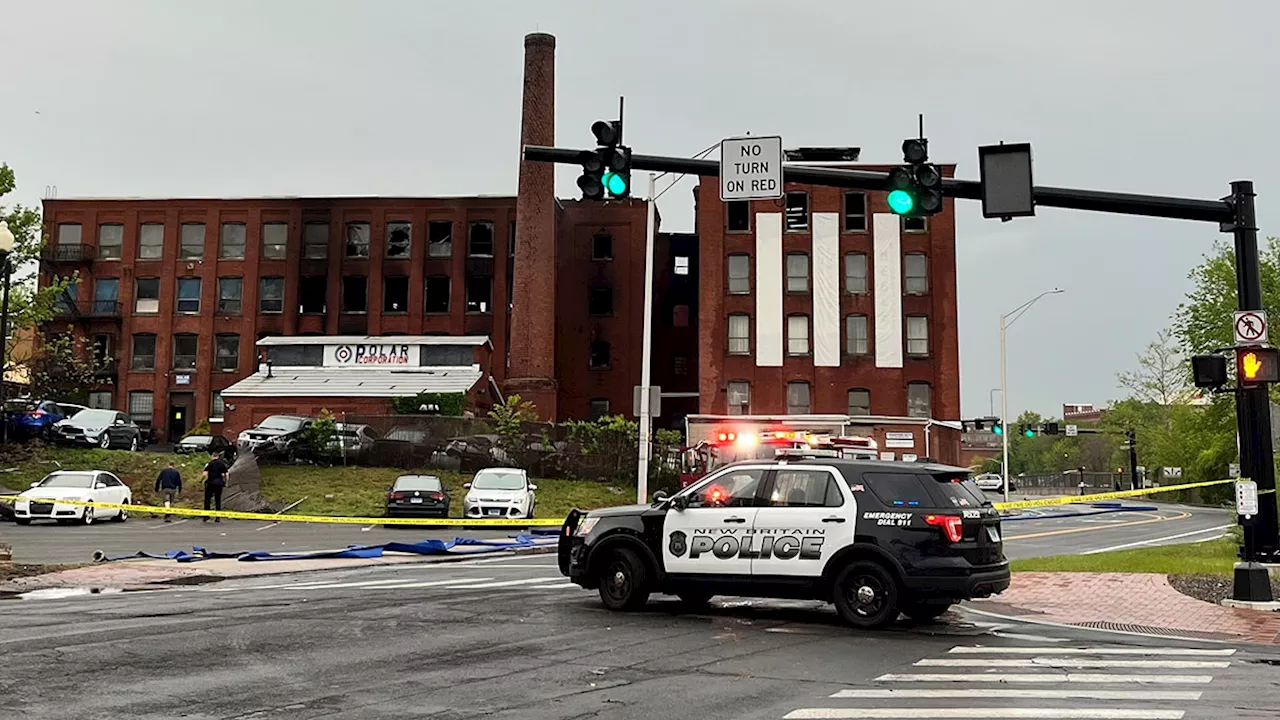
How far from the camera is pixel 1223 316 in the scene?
214 feet

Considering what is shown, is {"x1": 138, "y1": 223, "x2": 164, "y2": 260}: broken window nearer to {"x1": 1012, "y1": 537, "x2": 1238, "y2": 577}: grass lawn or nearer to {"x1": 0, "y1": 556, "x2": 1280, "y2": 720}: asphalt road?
{"x1": 0, "y1": 556, "x2": 1280, "y2": 720}: asphalt road

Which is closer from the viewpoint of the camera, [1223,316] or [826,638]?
[826,638]

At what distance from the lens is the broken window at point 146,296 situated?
7062 cm

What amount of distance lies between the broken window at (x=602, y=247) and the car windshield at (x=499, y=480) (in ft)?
125

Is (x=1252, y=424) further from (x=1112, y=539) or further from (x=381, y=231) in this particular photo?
(x=381, y=231)

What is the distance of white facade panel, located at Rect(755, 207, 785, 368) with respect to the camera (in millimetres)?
64312

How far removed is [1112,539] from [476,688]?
27.2 meters

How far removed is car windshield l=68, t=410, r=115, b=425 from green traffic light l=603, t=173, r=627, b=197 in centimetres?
3207

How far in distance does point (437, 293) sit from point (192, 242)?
15.1m

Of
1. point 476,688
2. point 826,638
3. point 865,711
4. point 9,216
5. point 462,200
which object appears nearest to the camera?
point 865,711

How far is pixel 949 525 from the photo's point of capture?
39.9 feet

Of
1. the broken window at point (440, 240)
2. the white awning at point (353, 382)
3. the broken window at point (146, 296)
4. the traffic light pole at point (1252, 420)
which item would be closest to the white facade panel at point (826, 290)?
the white awning at point (353, 382)

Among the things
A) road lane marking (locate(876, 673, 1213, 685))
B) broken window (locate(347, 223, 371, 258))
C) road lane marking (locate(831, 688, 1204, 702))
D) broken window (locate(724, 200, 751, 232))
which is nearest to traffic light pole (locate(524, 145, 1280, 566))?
road lane marking (locate(876, 673, 1213, 685))

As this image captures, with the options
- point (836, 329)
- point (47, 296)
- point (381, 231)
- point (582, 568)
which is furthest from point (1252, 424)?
point (381, 231)
